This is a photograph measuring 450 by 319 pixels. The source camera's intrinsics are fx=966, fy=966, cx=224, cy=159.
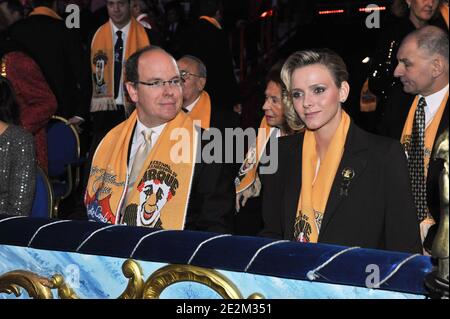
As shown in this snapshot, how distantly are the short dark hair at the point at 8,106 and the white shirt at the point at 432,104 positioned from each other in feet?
7.22

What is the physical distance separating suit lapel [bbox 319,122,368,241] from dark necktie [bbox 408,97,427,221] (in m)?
1.17

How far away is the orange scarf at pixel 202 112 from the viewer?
6836 mm

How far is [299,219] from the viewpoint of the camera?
3848 millimetres

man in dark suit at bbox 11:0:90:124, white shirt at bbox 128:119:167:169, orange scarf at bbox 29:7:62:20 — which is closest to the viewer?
white shirt at bbox 128:119:167:169

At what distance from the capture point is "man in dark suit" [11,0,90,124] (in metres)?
7.94

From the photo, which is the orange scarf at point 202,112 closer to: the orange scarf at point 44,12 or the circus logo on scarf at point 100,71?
the circus logo on scarf at point 100,71

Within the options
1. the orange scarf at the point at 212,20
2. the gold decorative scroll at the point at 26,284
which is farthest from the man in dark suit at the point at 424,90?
the orange scarf at the point at 212,20

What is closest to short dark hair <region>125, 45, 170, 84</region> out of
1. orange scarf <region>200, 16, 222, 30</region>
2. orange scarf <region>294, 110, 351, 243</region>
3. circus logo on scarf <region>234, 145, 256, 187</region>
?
orange scarf <region>294, 110, 351, 243</region>

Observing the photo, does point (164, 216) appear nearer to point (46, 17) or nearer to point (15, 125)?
point (15, 125)

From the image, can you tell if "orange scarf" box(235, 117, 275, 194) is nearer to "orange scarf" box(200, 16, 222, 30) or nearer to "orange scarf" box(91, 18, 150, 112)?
"orange scarf" box(91, 18, 150, 112)

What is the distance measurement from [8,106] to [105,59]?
9.81 ft

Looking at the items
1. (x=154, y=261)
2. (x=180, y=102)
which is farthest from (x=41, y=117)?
(x=154, y=261)

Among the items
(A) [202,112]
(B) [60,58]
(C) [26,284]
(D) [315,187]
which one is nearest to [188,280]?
(C) [26,284]
